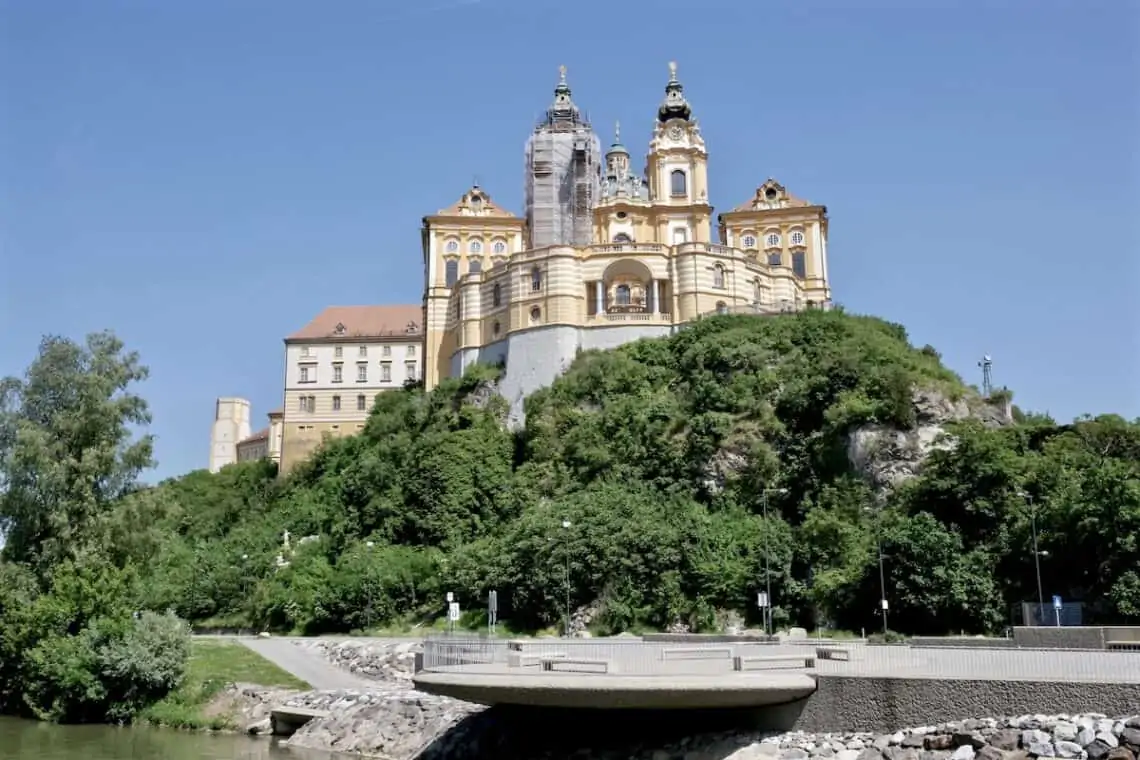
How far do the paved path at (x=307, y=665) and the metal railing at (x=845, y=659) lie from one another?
9.57 meters

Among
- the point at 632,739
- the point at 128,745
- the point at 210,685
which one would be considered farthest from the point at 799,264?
the point at 632,739

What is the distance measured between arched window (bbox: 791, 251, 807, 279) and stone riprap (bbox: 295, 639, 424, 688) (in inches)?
1929

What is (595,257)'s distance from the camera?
66688 mm

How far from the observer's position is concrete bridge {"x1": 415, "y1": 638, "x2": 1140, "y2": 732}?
17016 mm

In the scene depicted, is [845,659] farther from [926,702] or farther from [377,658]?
[377,658]

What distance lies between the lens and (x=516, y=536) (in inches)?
1923

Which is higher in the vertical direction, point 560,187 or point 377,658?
point 560,187

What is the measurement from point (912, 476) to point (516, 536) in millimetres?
17753

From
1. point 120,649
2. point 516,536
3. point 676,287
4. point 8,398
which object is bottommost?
point 120,649

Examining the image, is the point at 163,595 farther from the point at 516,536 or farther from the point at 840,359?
the point at 840,359

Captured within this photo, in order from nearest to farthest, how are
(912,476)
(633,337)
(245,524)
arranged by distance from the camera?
1. (912,476)
2. (633,337)
3. (245,524)

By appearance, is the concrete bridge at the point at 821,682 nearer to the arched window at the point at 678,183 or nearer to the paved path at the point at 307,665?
the paved path at the point at 307,665

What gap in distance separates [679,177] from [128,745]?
5782 centimetres

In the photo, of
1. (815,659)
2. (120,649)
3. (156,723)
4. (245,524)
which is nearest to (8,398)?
(120,649)
